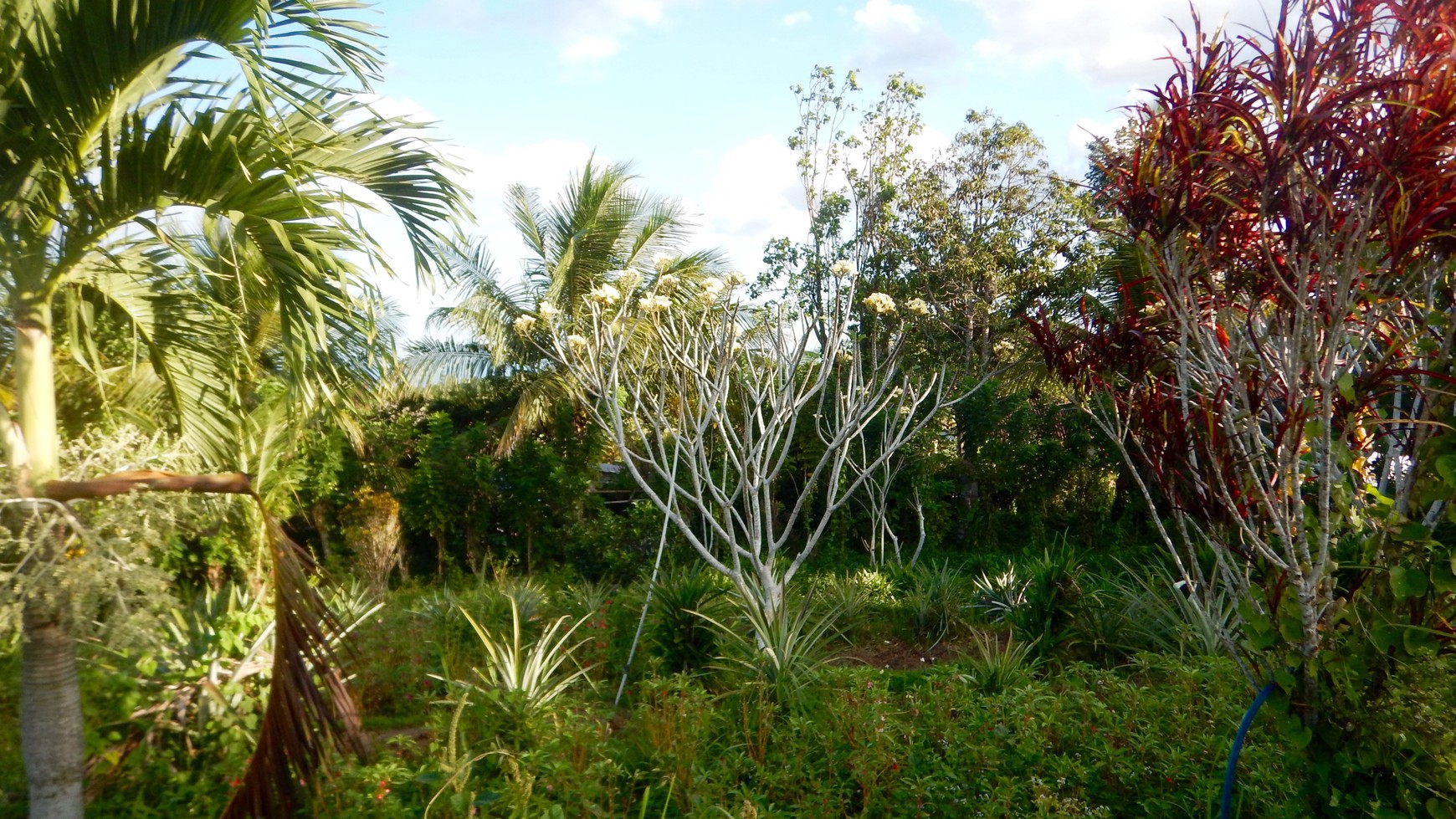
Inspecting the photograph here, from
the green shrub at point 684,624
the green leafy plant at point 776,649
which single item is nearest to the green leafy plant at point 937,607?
the green leafy plant at point 776,649

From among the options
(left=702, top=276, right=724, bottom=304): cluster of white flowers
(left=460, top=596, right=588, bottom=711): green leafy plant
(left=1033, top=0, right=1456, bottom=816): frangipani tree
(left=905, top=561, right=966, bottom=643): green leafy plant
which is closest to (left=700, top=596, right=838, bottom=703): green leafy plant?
(left=460, top=596, right=588, bottom=711): green leafy plant

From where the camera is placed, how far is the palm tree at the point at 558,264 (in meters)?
12.9

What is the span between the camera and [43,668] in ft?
11.0

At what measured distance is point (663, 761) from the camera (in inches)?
160

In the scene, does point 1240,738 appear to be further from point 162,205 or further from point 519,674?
point 162,205

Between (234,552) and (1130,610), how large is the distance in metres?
7.84

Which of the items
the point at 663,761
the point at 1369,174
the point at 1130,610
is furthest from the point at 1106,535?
the point at 1369,174

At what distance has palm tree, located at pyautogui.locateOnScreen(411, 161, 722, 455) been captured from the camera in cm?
1287

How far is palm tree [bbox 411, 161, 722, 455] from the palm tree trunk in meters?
9.23

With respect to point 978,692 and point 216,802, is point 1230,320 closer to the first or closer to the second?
point 978,692

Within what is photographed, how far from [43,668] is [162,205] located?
1.73 metres

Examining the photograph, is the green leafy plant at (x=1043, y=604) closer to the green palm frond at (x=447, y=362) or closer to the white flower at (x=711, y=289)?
the white flower at (x=711, y=289)

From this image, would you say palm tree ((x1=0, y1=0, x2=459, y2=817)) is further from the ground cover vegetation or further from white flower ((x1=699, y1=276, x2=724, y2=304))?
white flower ((x1=699, y1=276, x2=724, y2=304))

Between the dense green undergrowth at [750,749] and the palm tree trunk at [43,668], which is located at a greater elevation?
the palm tree trunk at [43,668]
